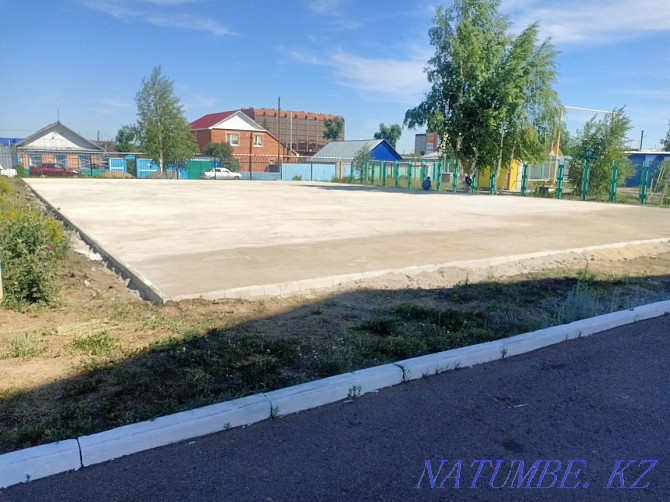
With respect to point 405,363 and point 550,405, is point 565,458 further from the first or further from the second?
point 405,363

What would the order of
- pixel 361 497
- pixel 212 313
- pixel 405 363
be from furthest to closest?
pixel 212 313 < pixel 405 363 < pixel 361 497

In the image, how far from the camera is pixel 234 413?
147 inches

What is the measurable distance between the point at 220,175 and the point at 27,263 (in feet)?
153

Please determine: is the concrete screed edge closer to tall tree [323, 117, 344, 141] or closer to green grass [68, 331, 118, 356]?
green grass [68, 331, 118, 356]

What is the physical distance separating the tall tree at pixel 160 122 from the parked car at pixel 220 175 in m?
3.56

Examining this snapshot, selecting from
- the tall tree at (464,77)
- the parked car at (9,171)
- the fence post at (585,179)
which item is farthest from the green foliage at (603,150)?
the parked car at (9,171)

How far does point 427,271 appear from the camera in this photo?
8.60 m

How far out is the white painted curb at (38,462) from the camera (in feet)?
10.1

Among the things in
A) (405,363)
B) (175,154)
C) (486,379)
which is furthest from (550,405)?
(175,154)

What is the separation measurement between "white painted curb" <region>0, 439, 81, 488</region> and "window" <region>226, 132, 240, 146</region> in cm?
6907

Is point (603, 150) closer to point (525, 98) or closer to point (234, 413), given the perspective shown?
point (525, 98)

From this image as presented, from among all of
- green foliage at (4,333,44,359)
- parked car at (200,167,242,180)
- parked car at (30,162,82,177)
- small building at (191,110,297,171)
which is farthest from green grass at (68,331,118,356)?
small building at (191,110,297,171)

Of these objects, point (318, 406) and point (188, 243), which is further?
point (188, 243)

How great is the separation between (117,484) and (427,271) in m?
6.26
